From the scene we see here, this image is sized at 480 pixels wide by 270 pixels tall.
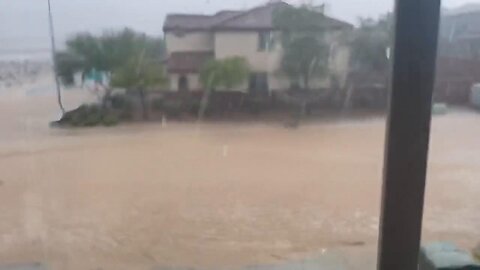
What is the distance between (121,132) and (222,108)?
37 cm

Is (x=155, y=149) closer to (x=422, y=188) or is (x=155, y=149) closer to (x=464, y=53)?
(x=464, y=53)

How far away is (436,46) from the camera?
48 cm

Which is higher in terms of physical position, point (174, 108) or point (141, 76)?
point (141, 76)

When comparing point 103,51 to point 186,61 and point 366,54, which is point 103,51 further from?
point 366,54

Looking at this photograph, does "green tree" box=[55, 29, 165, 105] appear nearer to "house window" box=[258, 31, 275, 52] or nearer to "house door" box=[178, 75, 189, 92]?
"house door" box=[178, 75, 189, 92]

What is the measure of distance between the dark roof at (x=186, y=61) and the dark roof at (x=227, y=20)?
69 mm

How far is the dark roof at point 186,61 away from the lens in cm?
135

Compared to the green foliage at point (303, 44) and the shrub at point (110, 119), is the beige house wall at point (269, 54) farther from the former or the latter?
the shrub at point (110, 119)

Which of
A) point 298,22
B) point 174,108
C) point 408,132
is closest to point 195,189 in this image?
point 174,108

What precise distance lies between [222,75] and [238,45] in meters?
0.11

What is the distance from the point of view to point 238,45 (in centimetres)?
138

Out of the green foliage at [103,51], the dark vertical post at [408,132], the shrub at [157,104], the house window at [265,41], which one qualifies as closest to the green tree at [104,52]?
the green foliage at [103,51]

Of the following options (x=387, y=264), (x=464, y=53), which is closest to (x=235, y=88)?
(x=464, y=53)

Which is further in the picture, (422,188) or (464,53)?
(464,53)
